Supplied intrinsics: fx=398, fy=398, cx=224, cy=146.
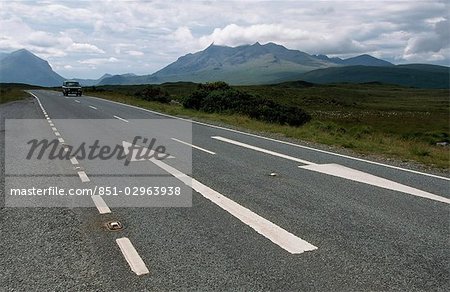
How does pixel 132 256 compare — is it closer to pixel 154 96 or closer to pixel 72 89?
pixel 154 96

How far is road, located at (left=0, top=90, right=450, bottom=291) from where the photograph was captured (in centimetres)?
377

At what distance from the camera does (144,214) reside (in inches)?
219

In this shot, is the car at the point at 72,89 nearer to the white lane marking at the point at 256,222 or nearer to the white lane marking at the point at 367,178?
the white lane marking at the point at 367,178

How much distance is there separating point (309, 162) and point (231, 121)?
36.9 feet

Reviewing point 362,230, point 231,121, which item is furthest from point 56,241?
point 231,121

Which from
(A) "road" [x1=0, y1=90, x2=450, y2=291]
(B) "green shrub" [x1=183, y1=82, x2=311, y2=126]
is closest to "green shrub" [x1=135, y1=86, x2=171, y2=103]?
(B) "green shrub" [x1=183, y1=82, x2=311, y2=126]

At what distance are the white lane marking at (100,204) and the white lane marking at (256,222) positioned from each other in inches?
60.9

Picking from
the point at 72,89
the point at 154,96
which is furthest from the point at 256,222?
the point at 72,89

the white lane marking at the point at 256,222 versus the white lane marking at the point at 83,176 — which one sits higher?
the white lane marking at the point at 83,176

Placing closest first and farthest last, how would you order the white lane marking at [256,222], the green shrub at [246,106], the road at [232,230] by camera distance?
the road at [232,230]
the white lane marking at [256,222]
the green shrub at [246,106]

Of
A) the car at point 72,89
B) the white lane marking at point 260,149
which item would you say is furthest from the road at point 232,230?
the car at point 72,89

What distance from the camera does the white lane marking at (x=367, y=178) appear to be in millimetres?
6871

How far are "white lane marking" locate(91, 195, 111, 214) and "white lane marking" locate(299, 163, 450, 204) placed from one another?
467 cm

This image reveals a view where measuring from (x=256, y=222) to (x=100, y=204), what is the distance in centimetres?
239
